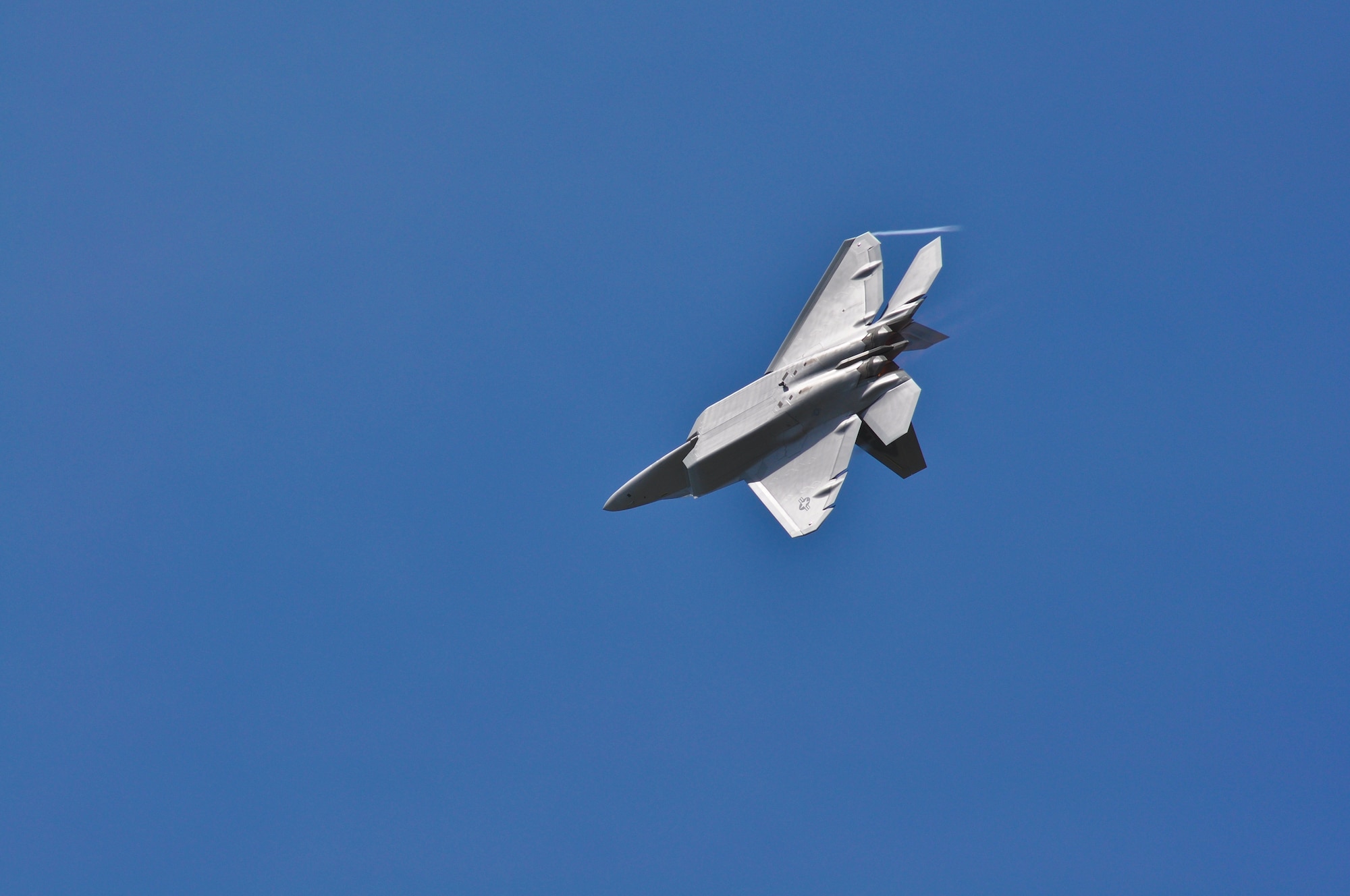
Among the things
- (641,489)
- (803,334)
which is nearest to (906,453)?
(803,334)

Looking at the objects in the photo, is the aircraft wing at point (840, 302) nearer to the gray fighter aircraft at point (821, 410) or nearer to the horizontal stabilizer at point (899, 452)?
the gray fighter aircraft at point (821, 410)

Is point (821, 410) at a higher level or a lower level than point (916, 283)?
lower

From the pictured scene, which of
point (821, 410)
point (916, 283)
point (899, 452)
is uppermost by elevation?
point (916, 283)

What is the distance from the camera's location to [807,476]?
28.2m

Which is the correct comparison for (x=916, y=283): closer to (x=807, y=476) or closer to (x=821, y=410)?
(x=821, y=410)

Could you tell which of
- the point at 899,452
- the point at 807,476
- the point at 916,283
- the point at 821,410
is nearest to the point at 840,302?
the point at 916,283

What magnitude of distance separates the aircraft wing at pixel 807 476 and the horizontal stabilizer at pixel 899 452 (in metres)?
1.41

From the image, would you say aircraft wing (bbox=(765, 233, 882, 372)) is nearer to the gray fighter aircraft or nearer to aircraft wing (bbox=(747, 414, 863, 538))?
the gray fighter aircraft

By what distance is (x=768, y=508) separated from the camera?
92.0 ft

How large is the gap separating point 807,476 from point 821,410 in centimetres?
199

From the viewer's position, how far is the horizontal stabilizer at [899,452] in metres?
29.8

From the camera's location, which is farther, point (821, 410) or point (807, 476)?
point (821, 410)

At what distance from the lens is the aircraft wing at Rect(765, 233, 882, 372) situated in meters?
30.1

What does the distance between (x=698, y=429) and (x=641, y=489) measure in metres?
2.79
